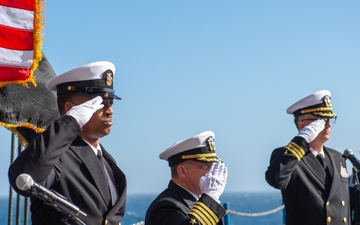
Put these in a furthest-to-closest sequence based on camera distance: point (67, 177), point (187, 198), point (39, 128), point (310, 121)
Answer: point (39, 128), point (310, 121), point (187, 198), point (67, 177)

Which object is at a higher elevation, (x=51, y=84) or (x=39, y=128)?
(x=51, y=84)

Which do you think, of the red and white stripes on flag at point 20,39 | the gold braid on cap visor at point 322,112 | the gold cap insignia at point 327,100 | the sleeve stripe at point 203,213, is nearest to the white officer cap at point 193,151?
the sleeve stripe at point 203,213

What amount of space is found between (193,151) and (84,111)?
4.81ft

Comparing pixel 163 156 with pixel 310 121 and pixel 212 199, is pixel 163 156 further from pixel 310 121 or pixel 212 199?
pixel 310 121

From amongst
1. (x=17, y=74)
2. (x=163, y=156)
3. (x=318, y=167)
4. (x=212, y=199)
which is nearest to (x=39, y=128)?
(x=17, y=74)

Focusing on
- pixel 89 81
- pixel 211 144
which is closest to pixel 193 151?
pixel 211 144

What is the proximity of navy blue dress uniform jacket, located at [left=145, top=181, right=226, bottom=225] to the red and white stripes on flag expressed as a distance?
1.73 metres

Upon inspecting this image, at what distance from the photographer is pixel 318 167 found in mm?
6863

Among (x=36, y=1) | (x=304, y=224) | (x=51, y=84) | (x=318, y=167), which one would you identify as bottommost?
(x=304, y=224)

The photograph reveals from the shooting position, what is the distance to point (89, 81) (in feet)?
15.5

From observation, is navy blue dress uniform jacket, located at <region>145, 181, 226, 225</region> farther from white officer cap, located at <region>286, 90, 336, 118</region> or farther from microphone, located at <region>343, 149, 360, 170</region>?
white officer cap, located at <region>286, 90, 336, 118</region>

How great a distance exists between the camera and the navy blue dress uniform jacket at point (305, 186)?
6.62 meters

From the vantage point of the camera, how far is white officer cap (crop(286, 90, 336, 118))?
7027 millimetres

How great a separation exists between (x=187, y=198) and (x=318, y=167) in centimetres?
184
